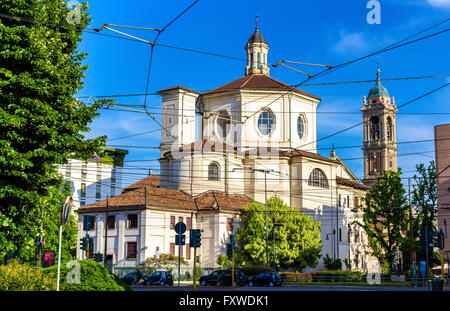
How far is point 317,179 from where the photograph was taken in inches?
2657

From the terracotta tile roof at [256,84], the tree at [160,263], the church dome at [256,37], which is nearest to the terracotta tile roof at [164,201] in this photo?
the tree at [160,263]

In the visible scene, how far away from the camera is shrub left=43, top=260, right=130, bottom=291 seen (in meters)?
14.1

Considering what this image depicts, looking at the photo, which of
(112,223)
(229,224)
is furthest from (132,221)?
(229,224)

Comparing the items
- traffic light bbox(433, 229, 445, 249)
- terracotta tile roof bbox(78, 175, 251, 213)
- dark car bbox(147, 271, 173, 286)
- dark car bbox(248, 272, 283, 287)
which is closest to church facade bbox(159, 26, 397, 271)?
terracotta tile roof bbox(78, 175, 251, 213)

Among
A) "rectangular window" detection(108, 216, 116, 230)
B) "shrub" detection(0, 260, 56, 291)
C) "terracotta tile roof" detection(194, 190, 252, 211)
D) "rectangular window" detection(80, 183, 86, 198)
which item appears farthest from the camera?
"rectangular window" detection(80, 183, 86, 198)

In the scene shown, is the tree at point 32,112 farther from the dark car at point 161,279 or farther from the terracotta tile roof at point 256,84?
the terracotta tile roof at point 256,84

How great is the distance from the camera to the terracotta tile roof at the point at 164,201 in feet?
183

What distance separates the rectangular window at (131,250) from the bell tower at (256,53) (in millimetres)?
31584

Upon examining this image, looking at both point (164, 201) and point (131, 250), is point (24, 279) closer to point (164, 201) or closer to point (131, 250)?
point (131, 250)

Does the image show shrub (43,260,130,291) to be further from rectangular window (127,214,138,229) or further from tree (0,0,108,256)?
rectangular window (127,214,138,229)

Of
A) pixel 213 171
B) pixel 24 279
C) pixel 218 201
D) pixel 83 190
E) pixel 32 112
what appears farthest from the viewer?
pixel 83 190

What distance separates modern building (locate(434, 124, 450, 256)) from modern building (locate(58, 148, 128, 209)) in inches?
2424

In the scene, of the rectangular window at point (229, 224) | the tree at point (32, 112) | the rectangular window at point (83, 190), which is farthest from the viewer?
the rectangular window at point (83, 190)

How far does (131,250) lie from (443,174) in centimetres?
3039
